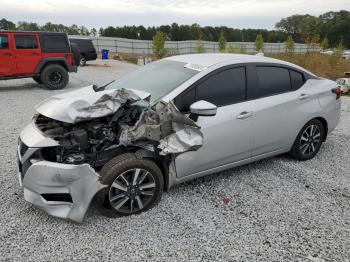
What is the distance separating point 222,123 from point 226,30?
265 feet

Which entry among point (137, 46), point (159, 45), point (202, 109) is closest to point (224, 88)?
point (202, 109)

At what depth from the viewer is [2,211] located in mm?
3271

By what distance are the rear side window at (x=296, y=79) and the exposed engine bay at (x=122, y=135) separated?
191 cm

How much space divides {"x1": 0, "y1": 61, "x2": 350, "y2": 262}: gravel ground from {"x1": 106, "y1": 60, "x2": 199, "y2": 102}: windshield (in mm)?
1189

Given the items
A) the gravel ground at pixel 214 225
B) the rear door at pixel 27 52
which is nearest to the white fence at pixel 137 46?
the rear door at pixel 27 52

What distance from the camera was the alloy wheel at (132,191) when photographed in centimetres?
306

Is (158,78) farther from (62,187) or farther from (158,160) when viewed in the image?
(62,187)

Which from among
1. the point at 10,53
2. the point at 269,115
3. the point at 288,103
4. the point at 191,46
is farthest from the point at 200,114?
the point at 191,46

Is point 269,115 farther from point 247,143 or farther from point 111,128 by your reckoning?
point 111,128

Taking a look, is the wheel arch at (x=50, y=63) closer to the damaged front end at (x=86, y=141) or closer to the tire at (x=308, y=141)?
the damaged front end at (x=86, y=141)

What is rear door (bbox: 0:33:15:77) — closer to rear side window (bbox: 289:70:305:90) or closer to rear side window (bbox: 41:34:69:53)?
rear side window (bbox: 41:34:69:53)

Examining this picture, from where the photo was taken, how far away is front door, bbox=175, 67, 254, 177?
342 cm

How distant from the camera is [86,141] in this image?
3086mm

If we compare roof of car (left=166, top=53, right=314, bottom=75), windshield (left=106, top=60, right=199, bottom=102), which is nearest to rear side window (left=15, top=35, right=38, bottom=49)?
windshield (left=106, top=60, right=199, bottom=102)
